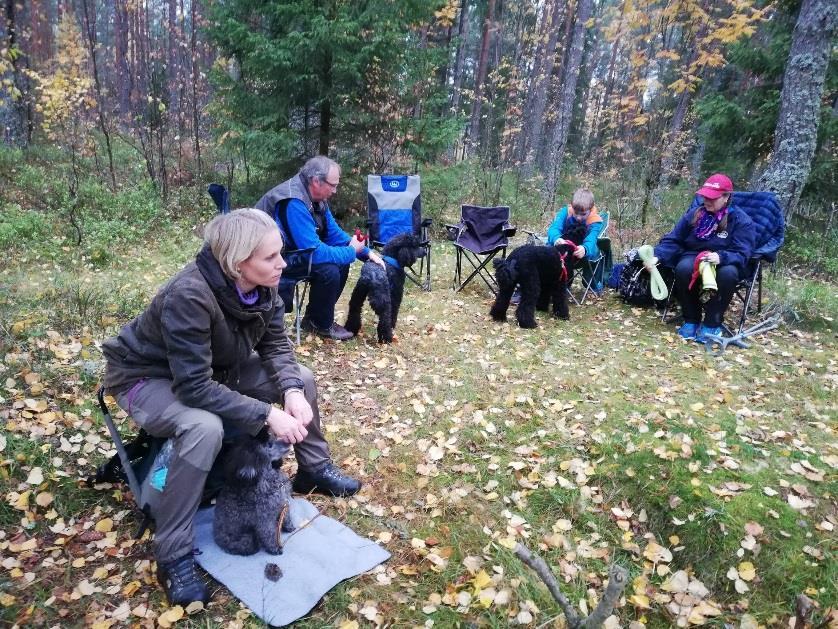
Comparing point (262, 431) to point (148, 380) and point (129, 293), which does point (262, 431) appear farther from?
point (129, 293)

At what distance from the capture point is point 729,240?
4.55 m

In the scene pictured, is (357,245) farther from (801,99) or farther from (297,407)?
(801,99)

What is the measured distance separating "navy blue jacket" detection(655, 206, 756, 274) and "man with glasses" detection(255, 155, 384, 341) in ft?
9.63

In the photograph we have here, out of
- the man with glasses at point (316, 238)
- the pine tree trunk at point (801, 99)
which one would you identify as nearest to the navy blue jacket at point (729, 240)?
the pine tree trunk at point (801, 99)

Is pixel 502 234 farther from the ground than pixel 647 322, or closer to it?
farther from the ground

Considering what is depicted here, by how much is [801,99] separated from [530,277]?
333 cm

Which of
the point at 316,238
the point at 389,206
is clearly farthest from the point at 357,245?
the point at 389,206

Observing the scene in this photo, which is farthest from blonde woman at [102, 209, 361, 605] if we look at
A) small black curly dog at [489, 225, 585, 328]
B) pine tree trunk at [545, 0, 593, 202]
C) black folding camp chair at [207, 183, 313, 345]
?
pine tree trunk at [545, 0, 593, 202]

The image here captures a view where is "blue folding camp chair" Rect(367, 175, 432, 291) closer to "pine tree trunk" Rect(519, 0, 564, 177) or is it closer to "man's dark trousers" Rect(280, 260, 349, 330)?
"man's dark trousers" Rect(280, 260, 349, 330)

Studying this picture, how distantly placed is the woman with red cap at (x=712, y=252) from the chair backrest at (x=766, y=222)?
0.42 feet

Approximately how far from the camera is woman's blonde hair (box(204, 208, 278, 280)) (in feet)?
5.92

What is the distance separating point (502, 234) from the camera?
5.75m

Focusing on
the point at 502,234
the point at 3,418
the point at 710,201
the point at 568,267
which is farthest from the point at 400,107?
the point at 3,418

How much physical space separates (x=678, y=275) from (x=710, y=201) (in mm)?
695
